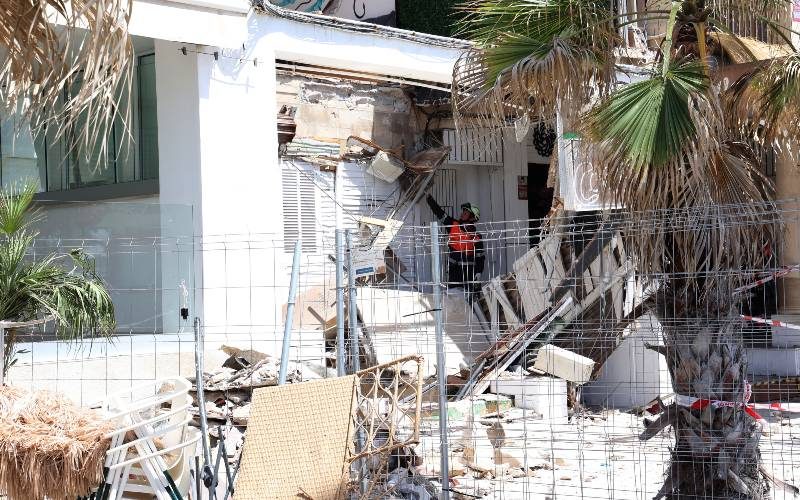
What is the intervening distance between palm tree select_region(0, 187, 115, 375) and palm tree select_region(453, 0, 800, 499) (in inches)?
128

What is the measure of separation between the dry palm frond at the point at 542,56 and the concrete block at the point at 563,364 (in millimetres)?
5244

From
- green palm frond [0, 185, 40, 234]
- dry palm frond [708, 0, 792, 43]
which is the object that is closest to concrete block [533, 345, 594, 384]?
dry palm frond [708, 0, 792, 43]

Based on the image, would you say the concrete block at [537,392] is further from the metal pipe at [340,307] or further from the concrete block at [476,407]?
the metal pipe at [340,307]

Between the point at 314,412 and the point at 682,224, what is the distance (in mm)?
2743

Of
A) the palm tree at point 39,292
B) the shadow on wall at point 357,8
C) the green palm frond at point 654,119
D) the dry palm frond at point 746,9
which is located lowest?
the palm tree at point 39,292

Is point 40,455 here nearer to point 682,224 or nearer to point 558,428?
point 682,224

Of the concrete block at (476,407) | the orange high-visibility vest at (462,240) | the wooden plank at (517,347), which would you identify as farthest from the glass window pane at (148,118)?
the concrete block at (476,407)

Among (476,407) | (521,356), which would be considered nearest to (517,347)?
(521,356)

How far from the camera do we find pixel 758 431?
7.25 meters

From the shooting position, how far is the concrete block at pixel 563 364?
491 inches

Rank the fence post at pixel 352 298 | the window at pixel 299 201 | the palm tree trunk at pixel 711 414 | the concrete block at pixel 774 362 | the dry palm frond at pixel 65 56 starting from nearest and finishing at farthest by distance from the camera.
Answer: the dry palm frond at pixel 65 56 → the palm tree trunk at pixel 711 414 → the fence post at pixel 352 298 → the concrete block at pixel 774 362 → the window at pixel 299 201

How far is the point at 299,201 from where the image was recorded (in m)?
15.4

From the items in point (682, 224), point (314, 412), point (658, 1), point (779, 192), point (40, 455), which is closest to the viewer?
point (40, 455)

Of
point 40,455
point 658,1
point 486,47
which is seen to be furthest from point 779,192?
point 40,455
